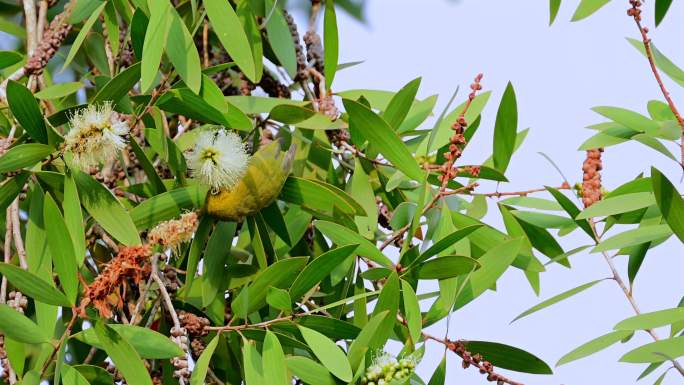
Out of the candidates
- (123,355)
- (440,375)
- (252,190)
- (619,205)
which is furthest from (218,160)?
(619,205)

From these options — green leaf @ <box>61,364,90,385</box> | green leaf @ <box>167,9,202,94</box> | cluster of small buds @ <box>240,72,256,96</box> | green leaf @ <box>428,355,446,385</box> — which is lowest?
green leaf @ <box>61,364,90,385</box>

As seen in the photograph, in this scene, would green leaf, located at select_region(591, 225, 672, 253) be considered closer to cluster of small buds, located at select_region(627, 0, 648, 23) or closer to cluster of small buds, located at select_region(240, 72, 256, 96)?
cluster of small buds, located at select_region(627, 0, 648, 23)

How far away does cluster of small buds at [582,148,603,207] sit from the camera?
1344 mm

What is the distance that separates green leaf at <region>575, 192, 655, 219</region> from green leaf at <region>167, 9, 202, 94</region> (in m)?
0.49

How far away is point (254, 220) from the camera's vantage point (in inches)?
50.5

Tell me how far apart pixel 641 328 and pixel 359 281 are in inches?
15.3

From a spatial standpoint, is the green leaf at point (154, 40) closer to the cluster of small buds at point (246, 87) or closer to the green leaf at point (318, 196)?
the green leaf at point (318, 196)

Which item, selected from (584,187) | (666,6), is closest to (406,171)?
(584,187)

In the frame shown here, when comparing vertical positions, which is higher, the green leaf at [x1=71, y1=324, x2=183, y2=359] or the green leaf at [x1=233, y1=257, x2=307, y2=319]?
the green leaf at [x1=233, y1=257, x2=307, y2=319]

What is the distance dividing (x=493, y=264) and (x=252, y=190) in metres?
0.30

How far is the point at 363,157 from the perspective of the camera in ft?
4.64

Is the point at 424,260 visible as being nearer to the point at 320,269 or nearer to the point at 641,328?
the point at 320,269

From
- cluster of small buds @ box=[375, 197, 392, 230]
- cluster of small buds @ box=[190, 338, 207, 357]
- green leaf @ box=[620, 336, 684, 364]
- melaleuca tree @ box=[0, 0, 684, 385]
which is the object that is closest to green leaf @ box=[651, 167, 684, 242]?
melaleuca tree @ box=[0, 0, 684, 385]

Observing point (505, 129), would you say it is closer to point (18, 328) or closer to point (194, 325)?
point (194, 325)
